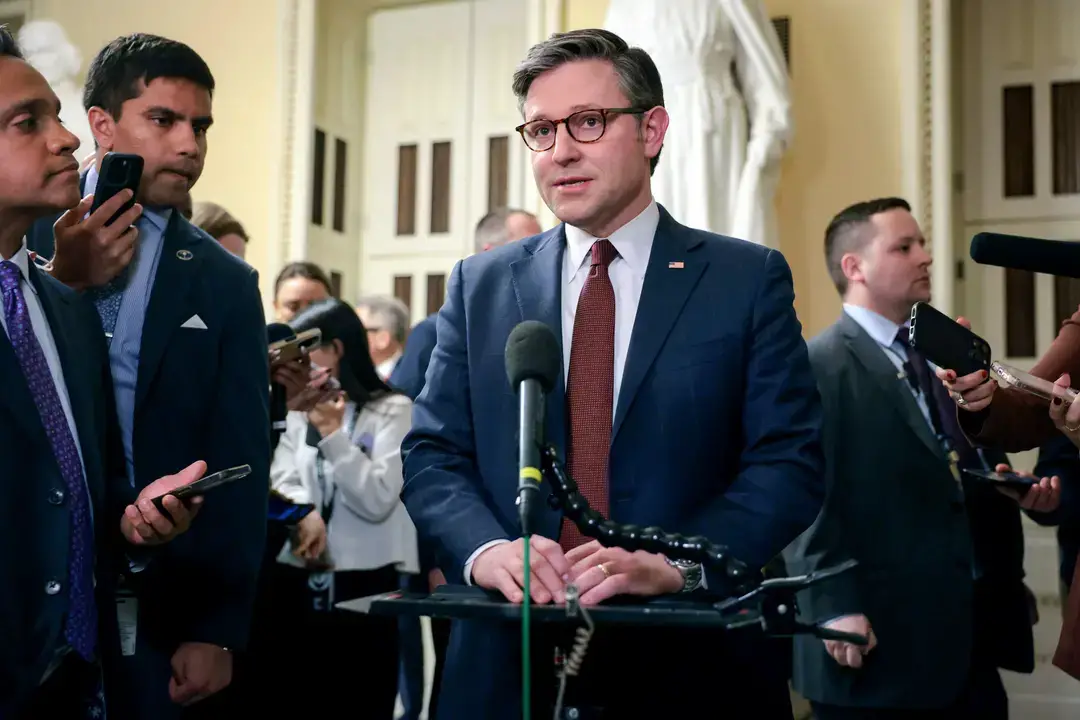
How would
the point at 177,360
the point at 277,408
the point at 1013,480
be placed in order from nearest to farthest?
the point at 177,360, the point at 1013,480, the point at 277,408

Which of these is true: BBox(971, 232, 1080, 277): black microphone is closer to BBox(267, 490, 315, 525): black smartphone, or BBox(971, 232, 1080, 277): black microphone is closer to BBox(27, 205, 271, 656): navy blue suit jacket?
BBox(27, 205, 271, 656): navy blue suit jacket

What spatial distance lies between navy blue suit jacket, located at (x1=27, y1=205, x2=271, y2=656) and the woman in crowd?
126cm

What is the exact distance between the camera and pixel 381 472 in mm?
3783

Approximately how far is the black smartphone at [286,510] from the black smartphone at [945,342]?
5.91ft

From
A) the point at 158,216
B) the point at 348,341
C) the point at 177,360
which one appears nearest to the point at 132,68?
the point at 158,216

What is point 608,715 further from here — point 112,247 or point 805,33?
point 805,33

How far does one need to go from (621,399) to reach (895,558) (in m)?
1.42

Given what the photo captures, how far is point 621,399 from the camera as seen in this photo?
183cm

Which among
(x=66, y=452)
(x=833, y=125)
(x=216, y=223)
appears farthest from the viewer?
(x=833, y=125)

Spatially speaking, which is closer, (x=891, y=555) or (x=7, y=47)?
(x=7, y=47)

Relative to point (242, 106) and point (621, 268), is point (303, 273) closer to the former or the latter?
point (621, 268)

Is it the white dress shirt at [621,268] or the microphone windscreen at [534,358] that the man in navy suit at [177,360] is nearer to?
the white dress shirt at [621,268]

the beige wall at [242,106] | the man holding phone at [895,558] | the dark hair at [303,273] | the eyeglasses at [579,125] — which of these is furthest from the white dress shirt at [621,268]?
the beige wall at [242,106]

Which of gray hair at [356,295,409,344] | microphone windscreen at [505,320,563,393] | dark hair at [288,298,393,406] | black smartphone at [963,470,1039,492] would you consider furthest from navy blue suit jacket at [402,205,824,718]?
gray hair at [356,295,409,344]
